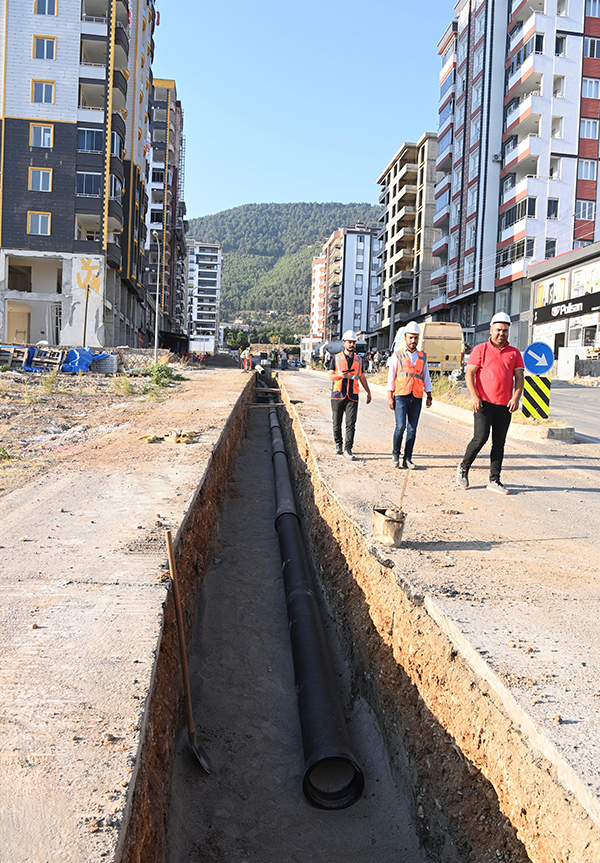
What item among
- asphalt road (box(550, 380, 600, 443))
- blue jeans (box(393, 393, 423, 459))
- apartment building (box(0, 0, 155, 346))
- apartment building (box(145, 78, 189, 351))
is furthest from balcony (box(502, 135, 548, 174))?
blue jeans (box(393, 393, 423, 459))

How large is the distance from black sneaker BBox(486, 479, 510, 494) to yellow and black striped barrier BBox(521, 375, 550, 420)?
5421 mm

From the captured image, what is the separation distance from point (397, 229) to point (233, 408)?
58.6 m

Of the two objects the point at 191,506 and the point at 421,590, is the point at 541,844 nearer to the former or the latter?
the point at 421,590

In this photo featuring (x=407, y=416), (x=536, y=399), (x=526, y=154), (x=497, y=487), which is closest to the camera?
(x=497, y=487)

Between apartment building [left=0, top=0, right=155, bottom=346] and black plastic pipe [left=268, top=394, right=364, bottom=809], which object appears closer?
black plastic pipe [left=268, top=394, right=364, bottom=809]

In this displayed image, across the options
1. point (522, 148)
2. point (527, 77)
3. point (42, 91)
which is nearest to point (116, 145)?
point (42, 91)

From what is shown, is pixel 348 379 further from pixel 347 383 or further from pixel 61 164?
pixel 61 164

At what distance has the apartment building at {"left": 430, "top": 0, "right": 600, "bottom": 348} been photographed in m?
37.6

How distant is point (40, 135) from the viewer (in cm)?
3562

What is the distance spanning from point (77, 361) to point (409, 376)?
21.3m

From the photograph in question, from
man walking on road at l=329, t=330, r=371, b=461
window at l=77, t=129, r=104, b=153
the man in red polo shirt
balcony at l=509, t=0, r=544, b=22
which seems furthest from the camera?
balcony at l=509, t=0, r=544, b=22

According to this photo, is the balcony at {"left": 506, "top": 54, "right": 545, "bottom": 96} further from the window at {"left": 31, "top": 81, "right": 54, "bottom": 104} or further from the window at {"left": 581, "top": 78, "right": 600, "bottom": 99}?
the window at {"left": 31, "top": 81, "right": 54, "bottom": 104}

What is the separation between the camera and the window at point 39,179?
35.6 m

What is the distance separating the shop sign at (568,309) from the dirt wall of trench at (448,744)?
94.0ft
